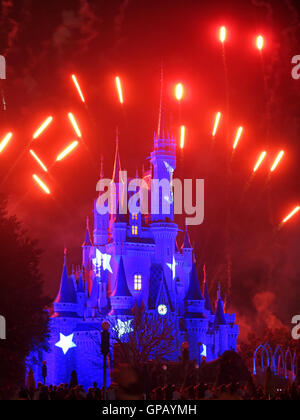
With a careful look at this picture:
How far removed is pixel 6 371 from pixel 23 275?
5.30 m

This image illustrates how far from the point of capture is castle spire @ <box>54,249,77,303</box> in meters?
88.2

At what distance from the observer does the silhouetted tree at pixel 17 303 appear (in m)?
46.5

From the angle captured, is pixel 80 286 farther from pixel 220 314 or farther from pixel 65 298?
pixel 220 314

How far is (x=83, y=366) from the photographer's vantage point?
282ft

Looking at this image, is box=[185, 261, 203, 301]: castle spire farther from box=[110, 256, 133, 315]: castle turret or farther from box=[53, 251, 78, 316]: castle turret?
box=[53, 251, 78, 316]: castle turret

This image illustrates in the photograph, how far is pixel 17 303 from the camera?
47219 mm

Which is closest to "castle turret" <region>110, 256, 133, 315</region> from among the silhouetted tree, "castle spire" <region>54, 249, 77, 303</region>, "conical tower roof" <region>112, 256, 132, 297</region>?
"conical tower roof" <region>112, 256, 132, 297</region>

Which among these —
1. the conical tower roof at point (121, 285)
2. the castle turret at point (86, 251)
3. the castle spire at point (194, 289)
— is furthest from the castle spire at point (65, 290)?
the castle spire at point (194, 289)

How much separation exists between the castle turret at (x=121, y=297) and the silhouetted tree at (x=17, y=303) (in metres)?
37.1

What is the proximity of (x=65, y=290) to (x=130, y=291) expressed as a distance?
22.0 ft

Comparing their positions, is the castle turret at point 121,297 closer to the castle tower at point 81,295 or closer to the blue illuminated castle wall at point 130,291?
the blue illuminated castle wall at point 130,291

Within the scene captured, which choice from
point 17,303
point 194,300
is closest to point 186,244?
point 194,300

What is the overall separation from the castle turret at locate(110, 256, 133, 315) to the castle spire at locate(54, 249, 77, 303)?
169 inches
